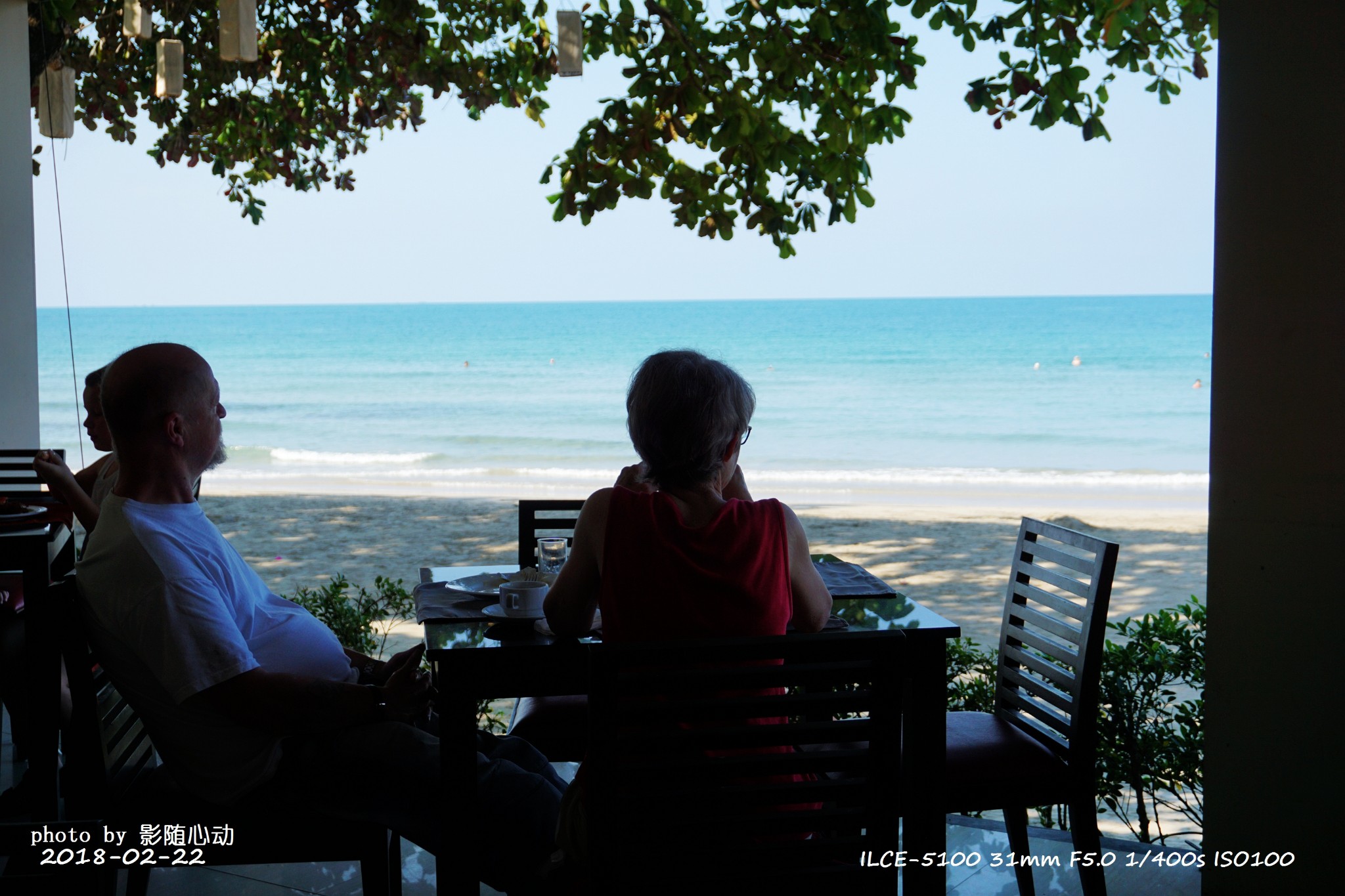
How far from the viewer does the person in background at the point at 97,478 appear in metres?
2.94

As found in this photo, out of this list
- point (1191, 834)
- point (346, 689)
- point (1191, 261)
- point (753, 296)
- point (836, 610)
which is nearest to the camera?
point (346, 689)

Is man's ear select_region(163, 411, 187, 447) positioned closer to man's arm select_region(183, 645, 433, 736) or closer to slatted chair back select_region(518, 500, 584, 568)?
man's arm select_region(183, 645, 433, 736)

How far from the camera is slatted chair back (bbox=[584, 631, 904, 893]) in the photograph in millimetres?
1441

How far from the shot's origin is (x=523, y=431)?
837 inches

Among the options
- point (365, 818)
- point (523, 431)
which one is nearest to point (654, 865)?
point (365, 818)

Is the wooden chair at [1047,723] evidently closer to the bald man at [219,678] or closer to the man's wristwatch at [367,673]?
the bald man at [219,678]

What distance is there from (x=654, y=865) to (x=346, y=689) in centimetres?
66

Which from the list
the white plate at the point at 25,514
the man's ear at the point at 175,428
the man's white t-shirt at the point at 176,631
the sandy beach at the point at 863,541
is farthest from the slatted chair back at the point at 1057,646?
the sandy beach at the point at 863,541

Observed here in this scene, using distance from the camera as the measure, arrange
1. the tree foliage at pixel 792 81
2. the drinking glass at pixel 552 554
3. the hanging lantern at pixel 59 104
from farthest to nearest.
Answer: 1. the hanging lantern at pixel 59 104
2. the tree foliage at pixel 792 81
3. the drinking glass at pixel 552 554

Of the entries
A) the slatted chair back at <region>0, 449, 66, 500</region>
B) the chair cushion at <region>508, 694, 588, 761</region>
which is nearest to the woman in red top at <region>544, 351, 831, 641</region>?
the chair cushion at <region>508, 694, 588, 761</region>

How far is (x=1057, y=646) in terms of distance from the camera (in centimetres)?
241

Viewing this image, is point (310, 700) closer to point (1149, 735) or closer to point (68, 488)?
point (68, 488)

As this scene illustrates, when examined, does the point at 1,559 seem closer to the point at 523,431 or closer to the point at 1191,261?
the point at 523,431

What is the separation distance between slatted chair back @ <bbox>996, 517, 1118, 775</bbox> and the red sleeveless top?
35.3 inches
